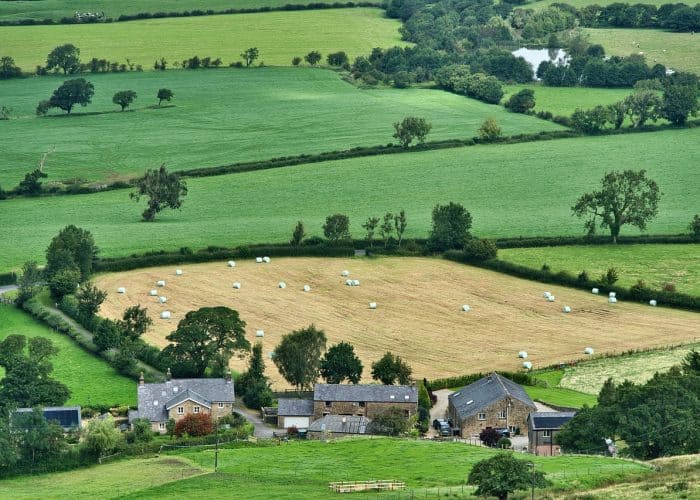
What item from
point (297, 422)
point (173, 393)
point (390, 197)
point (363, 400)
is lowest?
point (297, 422)

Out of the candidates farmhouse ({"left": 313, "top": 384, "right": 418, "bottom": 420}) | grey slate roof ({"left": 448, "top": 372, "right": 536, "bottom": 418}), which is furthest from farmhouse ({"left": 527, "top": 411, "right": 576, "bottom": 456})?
farmhouse ({"left": 313, "top": 384, "right": 418, "bottom": 420})

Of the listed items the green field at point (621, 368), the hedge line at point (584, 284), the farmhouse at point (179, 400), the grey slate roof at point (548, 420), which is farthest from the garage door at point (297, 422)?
the hedge line at point (584, 284)

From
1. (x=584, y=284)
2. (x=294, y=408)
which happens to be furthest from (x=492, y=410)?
(x=584, y=284)

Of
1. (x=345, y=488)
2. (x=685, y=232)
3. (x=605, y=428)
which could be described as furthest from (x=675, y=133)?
(x=345, y=488)

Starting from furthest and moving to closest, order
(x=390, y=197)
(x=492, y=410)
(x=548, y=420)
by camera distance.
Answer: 1. (x=390, y=197)
2. (x=492, y=410)
3. (x=548, y=420)

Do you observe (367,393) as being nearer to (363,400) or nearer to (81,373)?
(363,400)

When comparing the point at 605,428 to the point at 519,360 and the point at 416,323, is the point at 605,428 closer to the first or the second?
the point at 519,360
